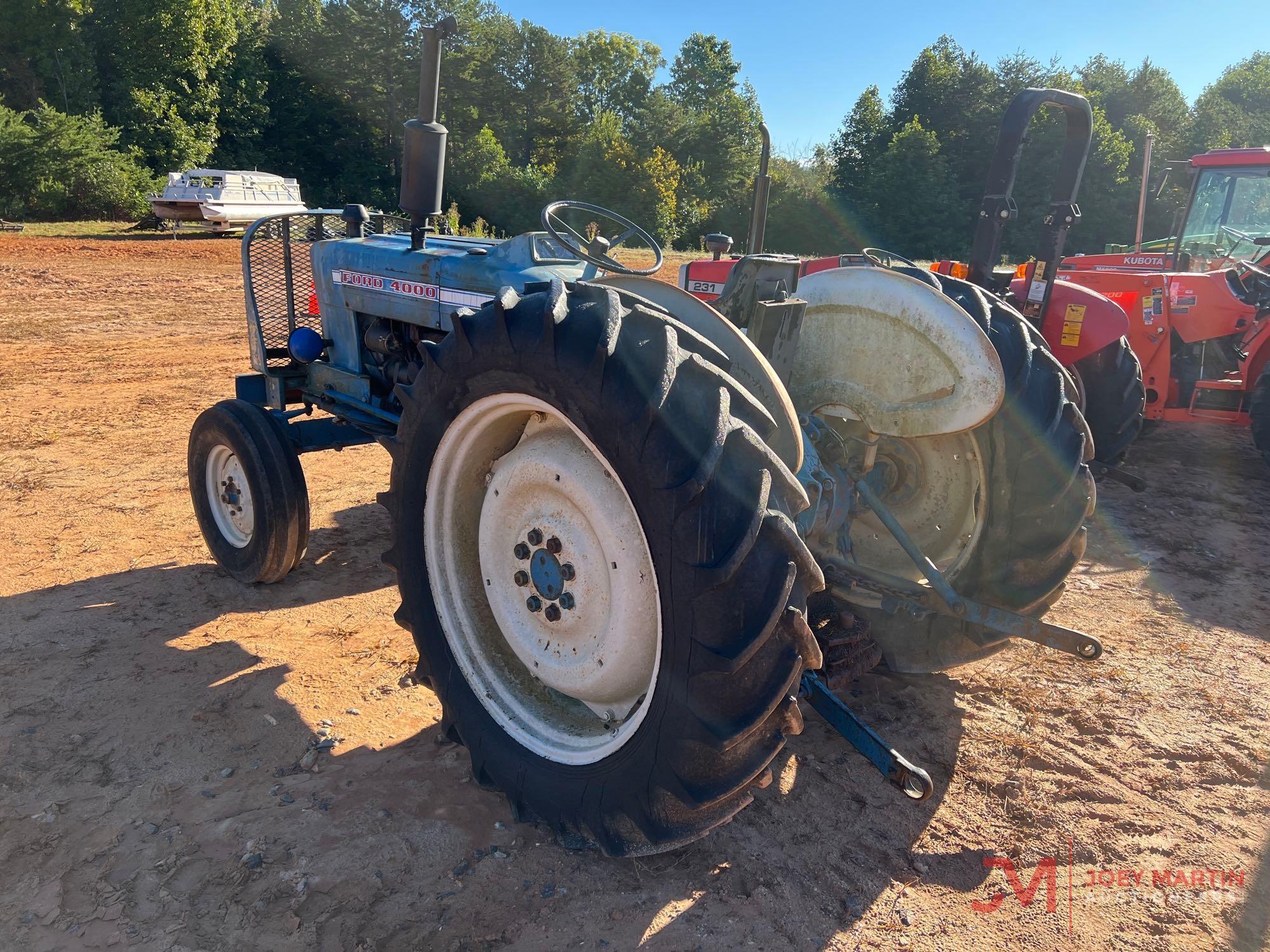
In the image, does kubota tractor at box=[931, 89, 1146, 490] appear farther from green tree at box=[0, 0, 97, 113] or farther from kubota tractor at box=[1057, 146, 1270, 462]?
green tree at box=[0, 0, 97, 113]

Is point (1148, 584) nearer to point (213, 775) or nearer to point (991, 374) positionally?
point (991, 374)

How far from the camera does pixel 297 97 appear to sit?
138 ft

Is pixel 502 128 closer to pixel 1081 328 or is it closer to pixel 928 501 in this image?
pixel 1081 328

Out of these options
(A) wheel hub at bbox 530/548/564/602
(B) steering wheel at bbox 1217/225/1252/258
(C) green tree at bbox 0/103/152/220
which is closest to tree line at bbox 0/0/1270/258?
(C) green tree at bbox 0/103/152/220

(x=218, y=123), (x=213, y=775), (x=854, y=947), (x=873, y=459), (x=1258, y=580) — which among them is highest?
(x=218, y=123)

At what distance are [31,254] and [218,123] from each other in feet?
84.1

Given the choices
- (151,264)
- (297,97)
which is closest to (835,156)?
(297,97)

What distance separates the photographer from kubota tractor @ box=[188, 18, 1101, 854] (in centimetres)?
181

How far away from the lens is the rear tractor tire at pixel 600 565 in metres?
1.78

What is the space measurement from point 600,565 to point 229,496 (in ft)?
8.99

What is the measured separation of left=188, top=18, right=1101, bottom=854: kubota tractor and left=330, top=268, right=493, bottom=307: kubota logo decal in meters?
0.03

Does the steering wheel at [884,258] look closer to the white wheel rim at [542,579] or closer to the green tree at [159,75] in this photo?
the white wheel rim at [542,579]

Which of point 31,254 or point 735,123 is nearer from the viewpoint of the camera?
point 31,254

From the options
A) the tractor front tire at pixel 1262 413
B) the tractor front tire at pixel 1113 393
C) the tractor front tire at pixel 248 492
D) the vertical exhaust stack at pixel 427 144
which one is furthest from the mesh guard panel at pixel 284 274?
the tractor front tire at pixel 1262 413
